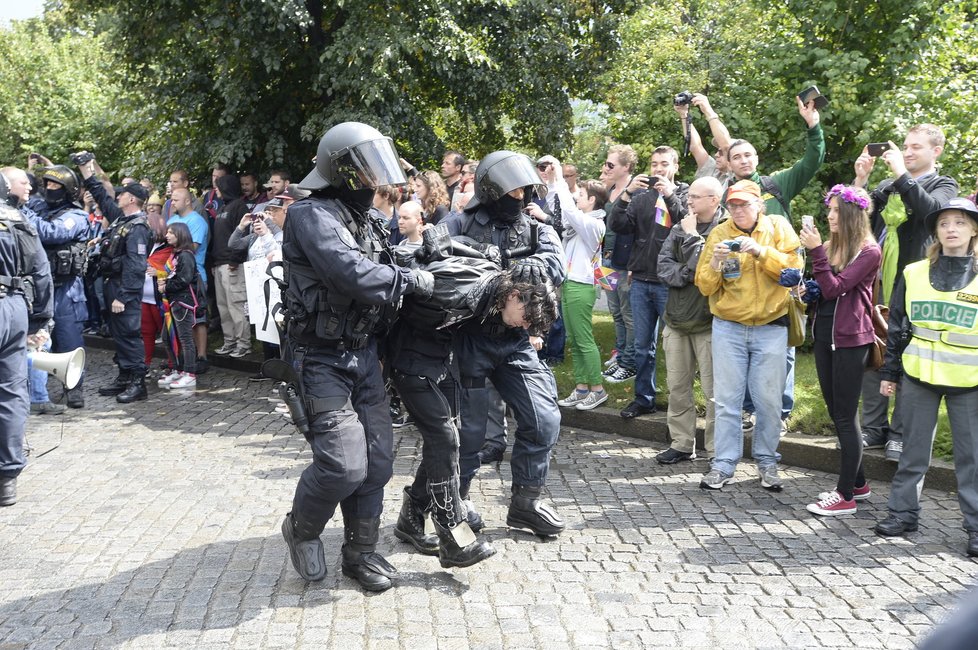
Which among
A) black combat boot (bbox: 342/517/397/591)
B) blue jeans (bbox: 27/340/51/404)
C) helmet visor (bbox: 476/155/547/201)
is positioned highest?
helmet visor (bbox: 476/155/547/201)

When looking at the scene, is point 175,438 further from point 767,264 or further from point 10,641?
point 767,264

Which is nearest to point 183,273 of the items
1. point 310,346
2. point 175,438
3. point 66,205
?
point 66,205

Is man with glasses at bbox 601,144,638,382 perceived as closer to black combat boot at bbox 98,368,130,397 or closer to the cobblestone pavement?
the cobblestone pavement

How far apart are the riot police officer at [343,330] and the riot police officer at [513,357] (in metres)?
0.63

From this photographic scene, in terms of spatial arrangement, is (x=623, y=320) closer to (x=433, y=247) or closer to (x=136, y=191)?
(x=433, y=247)

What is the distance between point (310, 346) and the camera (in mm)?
4590

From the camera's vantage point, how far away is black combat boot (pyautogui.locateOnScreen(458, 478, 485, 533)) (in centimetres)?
532

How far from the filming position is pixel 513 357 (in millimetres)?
5277

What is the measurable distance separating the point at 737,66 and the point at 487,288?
7603mm

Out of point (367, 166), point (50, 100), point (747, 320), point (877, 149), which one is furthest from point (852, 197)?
point (50, 100)

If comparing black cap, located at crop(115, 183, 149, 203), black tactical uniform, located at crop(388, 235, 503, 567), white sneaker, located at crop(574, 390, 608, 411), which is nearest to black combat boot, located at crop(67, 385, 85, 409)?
black cap, located at crop(115, 183, 149, 203)

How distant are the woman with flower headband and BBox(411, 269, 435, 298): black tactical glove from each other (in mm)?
2582

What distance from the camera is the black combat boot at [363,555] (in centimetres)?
468

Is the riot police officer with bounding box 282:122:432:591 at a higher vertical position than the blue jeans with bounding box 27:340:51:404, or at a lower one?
higher
